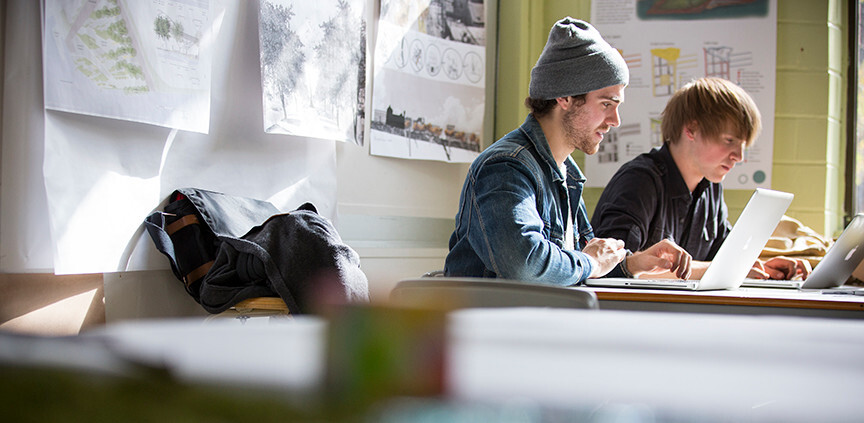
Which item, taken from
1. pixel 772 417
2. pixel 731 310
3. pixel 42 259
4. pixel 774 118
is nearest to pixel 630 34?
pixel 774 118

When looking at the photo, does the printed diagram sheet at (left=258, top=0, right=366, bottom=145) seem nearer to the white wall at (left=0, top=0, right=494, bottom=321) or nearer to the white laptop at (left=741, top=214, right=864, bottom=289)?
the white wall at (left=0, top=0, right=494, bottom=321)

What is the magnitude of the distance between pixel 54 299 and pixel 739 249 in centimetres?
151

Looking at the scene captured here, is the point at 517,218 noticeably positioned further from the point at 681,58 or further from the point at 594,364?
the point at 681,58

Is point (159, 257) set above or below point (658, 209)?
below

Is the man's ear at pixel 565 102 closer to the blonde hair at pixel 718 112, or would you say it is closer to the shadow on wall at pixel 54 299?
the blonde hair at pixel 718 112

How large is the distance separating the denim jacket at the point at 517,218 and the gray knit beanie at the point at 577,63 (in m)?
0.13

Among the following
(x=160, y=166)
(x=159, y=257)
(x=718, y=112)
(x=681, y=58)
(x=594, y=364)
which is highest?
(x=681, y=58)

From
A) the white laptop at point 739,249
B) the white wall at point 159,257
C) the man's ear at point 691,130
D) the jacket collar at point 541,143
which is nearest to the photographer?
the white laptop at point 739,249

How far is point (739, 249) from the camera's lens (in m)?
1.47

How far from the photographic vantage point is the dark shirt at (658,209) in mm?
2090

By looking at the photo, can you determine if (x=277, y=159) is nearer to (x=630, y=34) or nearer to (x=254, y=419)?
(x=630, y=34)

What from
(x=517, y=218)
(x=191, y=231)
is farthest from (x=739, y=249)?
(x=191, y=231)

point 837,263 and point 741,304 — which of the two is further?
point 837,263

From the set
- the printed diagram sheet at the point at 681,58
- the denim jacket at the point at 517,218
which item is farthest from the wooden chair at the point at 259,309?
the printed diagram sheet at the point at 681,58
